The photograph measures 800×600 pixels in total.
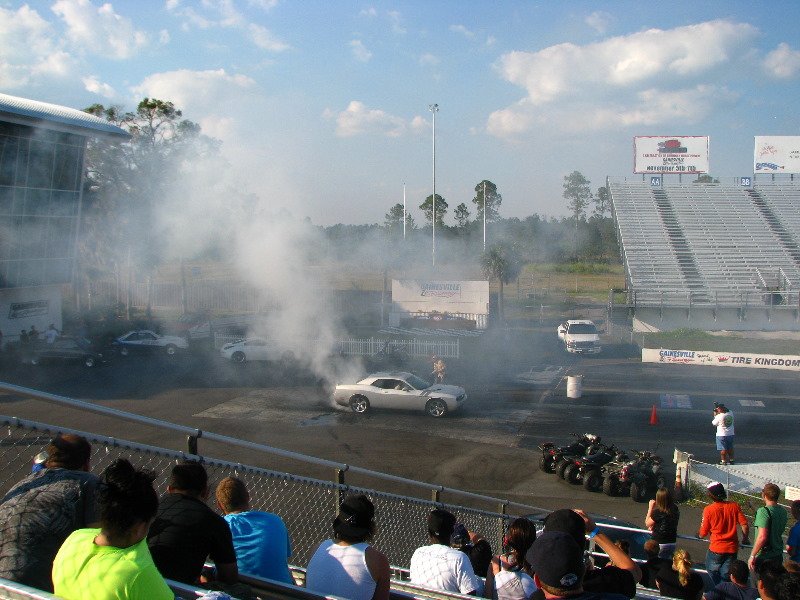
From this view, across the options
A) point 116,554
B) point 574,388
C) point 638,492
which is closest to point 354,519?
point 116,554

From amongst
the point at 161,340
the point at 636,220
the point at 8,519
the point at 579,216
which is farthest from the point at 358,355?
the point at 579,216

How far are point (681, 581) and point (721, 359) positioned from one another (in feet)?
69.7

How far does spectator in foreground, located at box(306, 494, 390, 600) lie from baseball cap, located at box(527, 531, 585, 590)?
2.51 ft

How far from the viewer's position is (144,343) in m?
25.0

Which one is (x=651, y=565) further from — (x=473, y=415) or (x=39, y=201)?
(x=39, y=201)

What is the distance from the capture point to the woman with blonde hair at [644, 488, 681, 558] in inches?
237

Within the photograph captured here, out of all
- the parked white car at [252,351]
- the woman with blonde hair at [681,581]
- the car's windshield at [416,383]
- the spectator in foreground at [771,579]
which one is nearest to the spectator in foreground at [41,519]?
the spectator in foreground at [771,579]

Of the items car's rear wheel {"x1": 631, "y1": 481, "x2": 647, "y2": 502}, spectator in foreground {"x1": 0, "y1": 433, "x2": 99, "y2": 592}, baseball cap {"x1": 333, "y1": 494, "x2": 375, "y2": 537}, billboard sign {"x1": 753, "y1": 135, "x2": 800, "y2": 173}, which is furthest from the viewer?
billboard sign {"x1": 753, "y1": 135, "x2": 800, "y2": 173}

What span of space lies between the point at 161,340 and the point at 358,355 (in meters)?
8.27

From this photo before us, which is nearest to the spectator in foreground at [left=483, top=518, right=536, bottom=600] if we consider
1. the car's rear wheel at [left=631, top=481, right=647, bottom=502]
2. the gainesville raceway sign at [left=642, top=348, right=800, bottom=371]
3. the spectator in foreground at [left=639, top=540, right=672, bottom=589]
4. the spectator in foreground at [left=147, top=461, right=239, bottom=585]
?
the spectator in foreground at [left=147, top=461, right=239, bottom=585]

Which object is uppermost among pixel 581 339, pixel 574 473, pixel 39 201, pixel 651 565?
pixel 39 201

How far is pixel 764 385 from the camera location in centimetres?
2005

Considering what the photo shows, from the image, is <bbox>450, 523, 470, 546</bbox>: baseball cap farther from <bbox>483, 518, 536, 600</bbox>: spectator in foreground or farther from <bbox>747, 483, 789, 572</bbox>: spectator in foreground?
<bbox>747, 483, 789, 572</bbox>: spectator in foreground

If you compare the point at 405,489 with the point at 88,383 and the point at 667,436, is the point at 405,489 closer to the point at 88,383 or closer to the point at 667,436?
the point at 667,436
